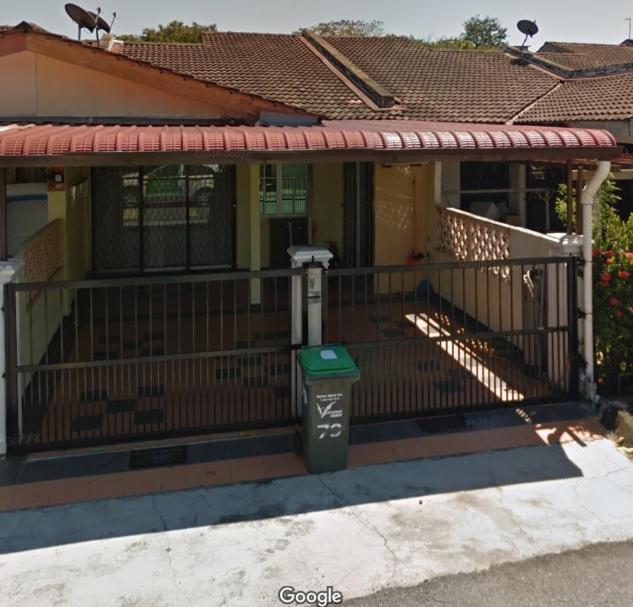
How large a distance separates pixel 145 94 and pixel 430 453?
639cm

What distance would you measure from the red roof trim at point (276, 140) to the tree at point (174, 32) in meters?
30.8

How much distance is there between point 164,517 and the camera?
4961 mm

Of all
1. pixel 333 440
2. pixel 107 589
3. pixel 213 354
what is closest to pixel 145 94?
pixel 213 354

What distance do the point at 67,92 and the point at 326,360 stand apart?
19.5 ft

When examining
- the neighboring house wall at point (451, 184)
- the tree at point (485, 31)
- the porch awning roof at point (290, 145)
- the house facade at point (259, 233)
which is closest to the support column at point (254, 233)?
the house facade at point (259, 233)

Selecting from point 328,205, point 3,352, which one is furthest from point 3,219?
point 328,205

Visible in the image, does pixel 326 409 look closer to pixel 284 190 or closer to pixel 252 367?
pixel 252 367

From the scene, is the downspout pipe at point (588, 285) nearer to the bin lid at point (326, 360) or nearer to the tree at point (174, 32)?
the bin lid at point (326, 360)

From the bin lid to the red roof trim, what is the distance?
1762mm

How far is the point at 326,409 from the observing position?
5.52 meters

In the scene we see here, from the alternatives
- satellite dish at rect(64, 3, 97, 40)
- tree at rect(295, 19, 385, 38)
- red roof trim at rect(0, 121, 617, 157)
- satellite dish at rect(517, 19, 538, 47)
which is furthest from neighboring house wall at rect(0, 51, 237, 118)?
tree at rect(295, 19, 385, 38)

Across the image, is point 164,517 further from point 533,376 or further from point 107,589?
point 533,376

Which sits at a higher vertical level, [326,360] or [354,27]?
[354,27]

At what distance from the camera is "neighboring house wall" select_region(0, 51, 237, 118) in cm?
905
